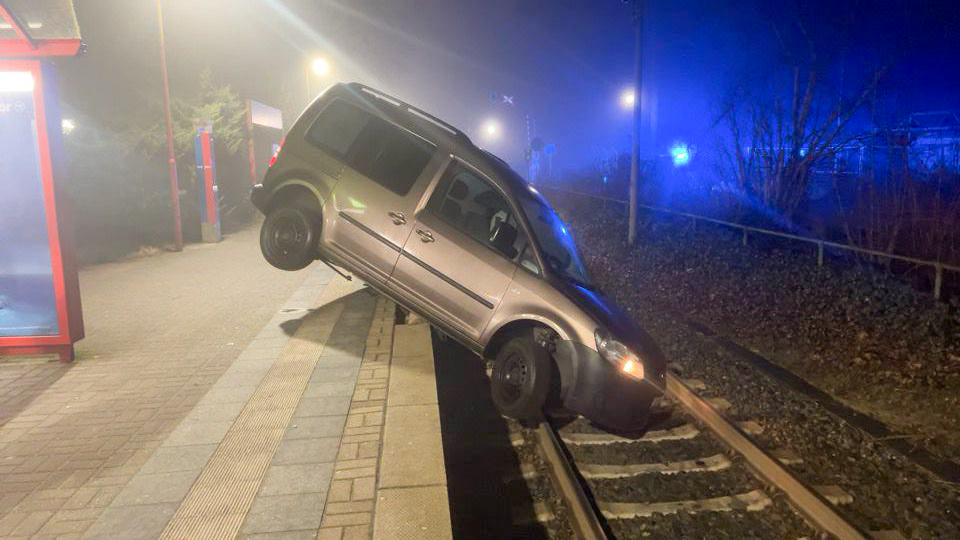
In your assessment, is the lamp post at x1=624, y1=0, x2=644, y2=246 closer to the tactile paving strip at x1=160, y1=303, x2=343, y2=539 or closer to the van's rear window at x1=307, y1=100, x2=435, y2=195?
the van's rear window at x1=307, y1=100, x2=435, y2=195

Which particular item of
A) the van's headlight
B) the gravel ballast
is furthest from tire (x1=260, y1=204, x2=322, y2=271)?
the gravel ballast

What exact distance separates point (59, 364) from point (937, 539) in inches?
323

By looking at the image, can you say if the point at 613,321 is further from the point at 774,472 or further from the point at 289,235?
the point at 289,235

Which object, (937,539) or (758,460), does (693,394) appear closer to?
(758,460)

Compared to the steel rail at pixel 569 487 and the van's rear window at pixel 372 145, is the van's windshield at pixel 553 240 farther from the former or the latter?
the steel rail at pixel 569 487

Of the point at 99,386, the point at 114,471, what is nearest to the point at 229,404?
the point at 114,471

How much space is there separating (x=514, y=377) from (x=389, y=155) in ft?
8.37

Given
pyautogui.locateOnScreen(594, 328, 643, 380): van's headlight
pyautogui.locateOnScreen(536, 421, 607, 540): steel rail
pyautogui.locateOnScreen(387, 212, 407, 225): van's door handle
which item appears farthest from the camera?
pyautogui.locateOnScreen(387, 212, 407, 225): van's door handle

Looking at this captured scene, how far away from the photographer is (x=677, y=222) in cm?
1894

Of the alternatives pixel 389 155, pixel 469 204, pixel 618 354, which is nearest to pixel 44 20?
pixel 389 155

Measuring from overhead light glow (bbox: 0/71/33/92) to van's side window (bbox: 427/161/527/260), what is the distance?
4.56 metres

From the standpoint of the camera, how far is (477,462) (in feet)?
19.1

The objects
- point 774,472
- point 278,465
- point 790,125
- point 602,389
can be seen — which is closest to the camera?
point 278,465

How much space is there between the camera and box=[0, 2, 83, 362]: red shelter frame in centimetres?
712
